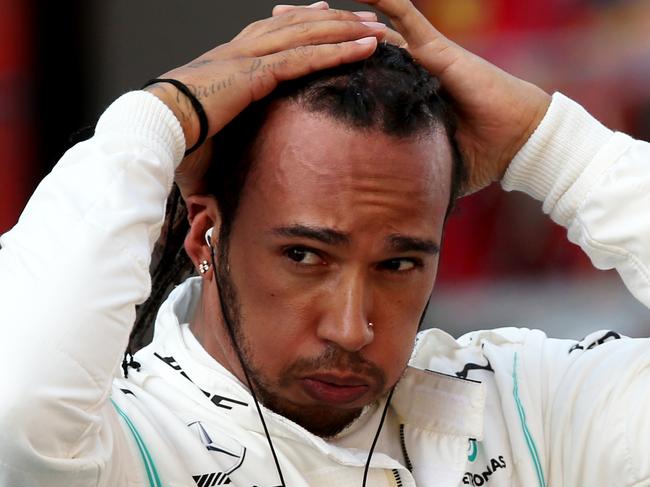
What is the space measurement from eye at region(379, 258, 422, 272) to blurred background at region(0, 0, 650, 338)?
7.19 feet

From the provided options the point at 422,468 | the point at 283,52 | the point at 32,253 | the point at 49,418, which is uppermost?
the point at 283,52

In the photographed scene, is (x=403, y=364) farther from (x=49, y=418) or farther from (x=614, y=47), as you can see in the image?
(x=614, y=47)

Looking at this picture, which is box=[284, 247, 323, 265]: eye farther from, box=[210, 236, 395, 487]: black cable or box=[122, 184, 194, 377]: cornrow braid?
box=[122, 184, 194, 377]: cornrow braid

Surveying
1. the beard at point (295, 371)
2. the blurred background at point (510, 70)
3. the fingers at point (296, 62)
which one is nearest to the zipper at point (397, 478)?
the beard at point (295, 371)

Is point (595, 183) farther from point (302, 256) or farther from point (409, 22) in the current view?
point (302, 256)

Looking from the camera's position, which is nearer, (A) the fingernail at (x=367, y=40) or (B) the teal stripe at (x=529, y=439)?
(A) the fingernail at (x=367, y=40)

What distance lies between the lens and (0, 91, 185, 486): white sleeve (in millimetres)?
1874

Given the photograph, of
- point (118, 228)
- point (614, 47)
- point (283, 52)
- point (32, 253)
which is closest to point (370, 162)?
point (283, 52)

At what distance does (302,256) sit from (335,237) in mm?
83

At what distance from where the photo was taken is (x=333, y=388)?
2324mm

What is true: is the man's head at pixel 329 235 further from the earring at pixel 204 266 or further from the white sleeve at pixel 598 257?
the white sleeve at pixel 598 257

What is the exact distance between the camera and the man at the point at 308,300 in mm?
1979

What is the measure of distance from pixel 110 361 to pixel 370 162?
67cm

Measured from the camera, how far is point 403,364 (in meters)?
2.42
